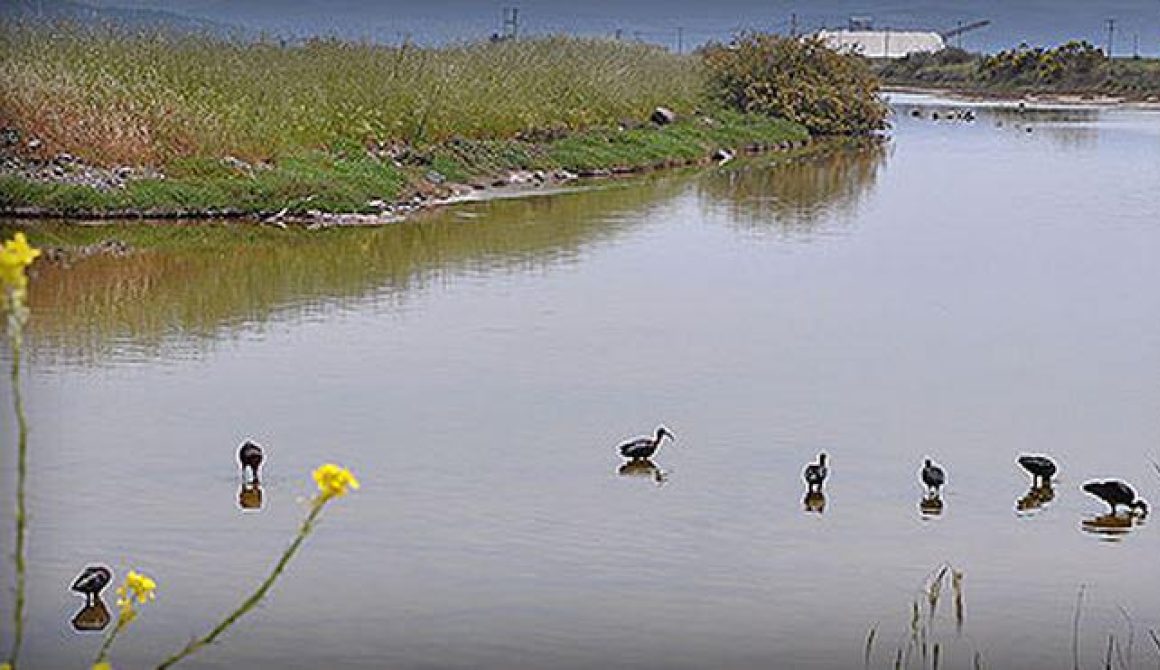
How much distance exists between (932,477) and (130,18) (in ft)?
53.8

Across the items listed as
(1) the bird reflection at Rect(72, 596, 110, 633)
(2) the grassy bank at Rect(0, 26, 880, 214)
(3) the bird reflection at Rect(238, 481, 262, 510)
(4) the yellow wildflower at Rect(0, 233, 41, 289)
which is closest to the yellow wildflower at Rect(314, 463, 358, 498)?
(4) the yellow wildflower at Rect(0, 233, 41, 289)

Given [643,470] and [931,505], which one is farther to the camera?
[643,470]

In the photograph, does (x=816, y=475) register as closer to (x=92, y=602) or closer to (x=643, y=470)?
(x=643, y=470)

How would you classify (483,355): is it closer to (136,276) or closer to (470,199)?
(136,276)

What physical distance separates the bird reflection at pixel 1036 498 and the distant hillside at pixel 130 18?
429 inches

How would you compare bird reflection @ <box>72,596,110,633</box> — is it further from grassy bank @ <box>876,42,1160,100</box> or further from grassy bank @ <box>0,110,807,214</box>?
grassy bank @ <box>876,42,1160,100</box>

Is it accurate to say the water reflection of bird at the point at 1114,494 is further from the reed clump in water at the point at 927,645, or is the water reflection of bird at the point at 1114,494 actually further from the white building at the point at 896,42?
the white building at the point at 896,42

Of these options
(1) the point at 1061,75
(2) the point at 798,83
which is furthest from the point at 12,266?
(1) the point at 1061,75

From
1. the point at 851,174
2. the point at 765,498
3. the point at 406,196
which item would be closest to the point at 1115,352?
the point at 765,498

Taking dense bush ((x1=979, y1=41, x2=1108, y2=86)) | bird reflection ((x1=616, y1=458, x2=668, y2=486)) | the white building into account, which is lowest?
bird reflection ((x1=616, y1=458, x2=668, y2=486))

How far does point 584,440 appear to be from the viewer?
802 cm

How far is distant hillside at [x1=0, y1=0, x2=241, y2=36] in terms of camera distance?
17.4 m

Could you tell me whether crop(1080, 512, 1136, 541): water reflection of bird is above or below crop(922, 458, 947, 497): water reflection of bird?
below

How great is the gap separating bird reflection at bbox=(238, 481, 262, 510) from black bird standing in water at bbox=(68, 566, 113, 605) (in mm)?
1163
